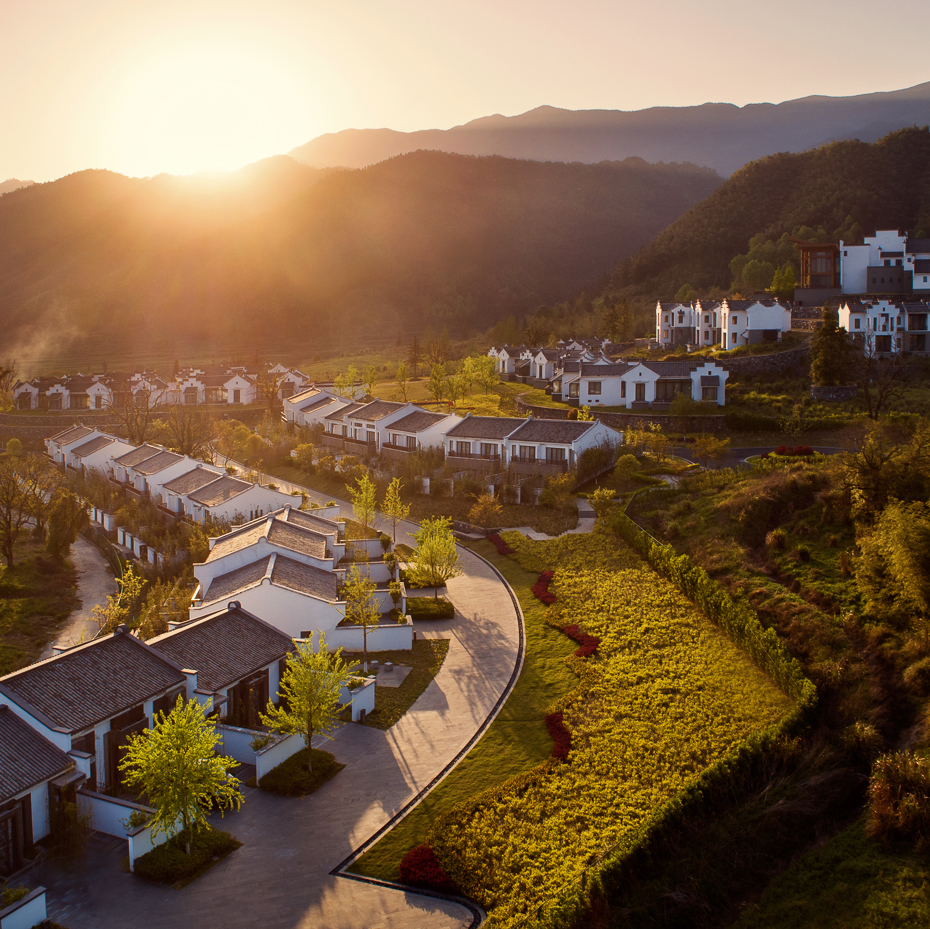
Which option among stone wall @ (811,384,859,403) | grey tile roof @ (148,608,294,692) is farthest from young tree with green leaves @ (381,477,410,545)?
stone wall @ (811,384,859,403)

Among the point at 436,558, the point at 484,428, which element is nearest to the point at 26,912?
the point at 436,558

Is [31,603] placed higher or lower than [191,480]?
lower

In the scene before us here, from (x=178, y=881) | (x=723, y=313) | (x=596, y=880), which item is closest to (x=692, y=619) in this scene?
(x=596, y=880)

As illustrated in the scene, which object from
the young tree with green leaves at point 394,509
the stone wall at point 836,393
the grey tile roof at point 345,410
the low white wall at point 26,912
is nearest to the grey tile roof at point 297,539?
the young tree with green leaves at point 394,509

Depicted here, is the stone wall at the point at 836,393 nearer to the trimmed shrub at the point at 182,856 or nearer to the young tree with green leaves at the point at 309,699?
the young tree with green leaves at the point at 309,699

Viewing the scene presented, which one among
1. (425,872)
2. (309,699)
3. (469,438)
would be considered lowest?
(425,872)

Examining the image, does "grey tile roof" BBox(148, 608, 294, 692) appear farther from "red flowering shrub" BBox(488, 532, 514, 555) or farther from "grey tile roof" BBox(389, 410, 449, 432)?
"grey tile roof" BBox(389, 410, 449, 432)

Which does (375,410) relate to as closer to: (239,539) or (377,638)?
(239,539)
